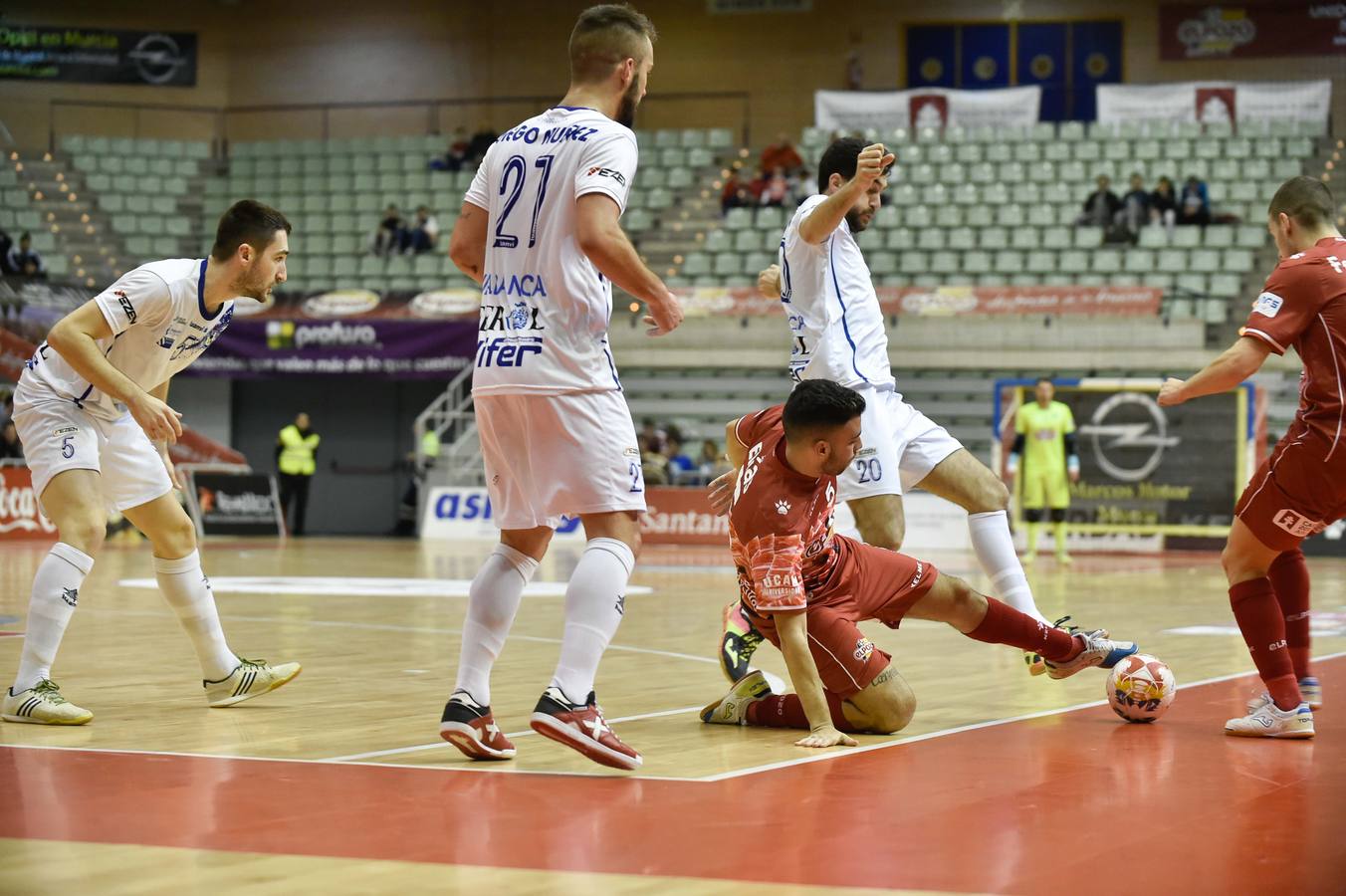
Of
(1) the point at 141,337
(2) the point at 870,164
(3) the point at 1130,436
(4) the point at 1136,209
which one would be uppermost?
(4) the point at 1136,209

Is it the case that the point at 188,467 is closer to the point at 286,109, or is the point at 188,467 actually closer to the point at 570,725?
the point at 286,109

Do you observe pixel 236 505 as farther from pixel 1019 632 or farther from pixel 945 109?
pixel 1019 632

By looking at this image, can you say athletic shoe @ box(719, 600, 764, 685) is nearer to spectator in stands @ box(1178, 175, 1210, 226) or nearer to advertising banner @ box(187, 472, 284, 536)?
advertising banner @ box(187, 472, 284, 536)

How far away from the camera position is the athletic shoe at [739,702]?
5.61m

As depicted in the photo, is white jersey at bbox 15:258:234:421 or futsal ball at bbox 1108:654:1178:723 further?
white jersey at bbox 15:258:234:421

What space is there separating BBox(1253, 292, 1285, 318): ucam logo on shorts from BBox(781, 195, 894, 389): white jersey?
159 centimetres

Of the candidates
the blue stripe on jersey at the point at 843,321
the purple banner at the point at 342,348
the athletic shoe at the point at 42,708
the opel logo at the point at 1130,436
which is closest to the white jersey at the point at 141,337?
the athletic shoe at the point at 42,708

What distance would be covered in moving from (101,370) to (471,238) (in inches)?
57.1

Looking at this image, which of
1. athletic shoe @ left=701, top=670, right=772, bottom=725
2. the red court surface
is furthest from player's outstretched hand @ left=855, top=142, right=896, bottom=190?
the red court surface

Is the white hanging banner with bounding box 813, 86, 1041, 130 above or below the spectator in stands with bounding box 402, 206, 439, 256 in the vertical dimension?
above

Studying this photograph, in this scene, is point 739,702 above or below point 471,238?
below

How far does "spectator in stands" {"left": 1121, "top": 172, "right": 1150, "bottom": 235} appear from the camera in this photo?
22609 mm

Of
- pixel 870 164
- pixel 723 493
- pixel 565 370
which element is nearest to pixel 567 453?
pixel 565 370

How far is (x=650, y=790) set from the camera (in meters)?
4.23
